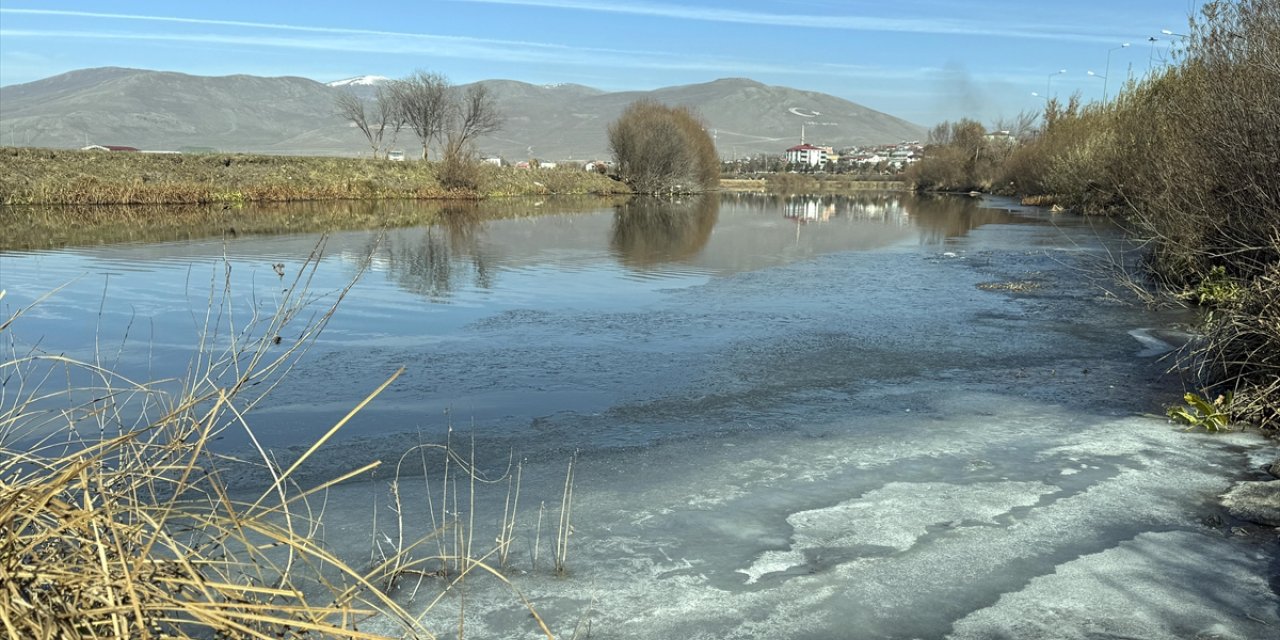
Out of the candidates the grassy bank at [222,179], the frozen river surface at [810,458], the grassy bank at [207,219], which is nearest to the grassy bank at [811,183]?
the grassy bank at [222,179]

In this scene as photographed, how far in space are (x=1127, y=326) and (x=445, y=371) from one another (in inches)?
318

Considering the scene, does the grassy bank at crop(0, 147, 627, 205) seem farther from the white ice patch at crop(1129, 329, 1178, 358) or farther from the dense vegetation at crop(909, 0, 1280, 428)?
the white ice patch at crop(1129, 329, 1178, 358)

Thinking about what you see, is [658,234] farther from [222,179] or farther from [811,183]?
[811,183]

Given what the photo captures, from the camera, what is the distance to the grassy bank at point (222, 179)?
3416cm

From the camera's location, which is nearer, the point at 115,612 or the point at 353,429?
the point at 115,612

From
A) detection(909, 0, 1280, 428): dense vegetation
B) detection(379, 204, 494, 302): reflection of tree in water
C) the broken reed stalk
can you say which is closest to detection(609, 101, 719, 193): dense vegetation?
detection(379, 204, 494, 302): reflection of tree in water

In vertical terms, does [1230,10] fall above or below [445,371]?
above

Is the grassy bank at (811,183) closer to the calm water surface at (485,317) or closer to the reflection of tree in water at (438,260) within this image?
the reflection of tree in water at (438,260)

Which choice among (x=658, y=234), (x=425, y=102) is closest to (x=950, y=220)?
(x=658, y=234)

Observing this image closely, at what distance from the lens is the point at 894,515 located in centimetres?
493

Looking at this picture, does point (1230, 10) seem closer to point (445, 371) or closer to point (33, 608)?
point (445, 371)

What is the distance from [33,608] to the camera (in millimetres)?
1971

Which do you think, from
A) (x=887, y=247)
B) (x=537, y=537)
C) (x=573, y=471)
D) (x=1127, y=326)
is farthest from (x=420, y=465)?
(x=887, y=247)

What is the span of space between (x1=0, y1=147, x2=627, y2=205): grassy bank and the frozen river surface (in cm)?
2697
